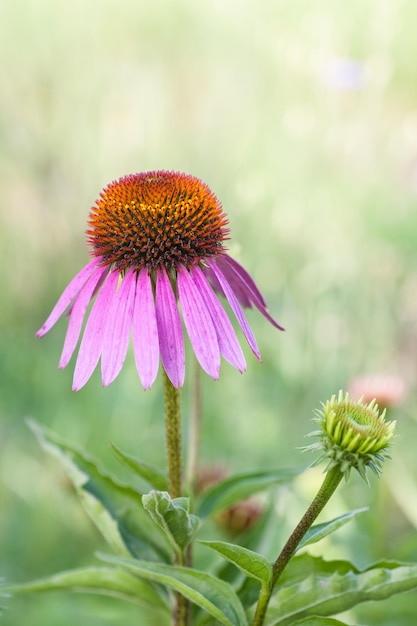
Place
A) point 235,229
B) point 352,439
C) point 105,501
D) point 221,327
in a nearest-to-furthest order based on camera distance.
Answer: point 352,439, point 221,327, point 105,501, point 235,229

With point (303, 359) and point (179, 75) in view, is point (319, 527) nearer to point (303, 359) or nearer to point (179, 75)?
point (303, 359)

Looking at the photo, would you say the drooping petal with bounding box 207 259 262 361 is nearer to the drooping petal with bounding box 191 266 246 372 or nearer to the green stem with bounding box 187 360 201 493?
the drooping petal with bounding box 191 266 246 372

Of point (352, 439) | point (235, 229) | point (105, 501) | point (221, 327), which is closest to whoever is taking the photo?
point (352, 439)

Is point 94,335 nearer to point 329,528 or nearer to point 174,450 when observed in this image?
point 174,450

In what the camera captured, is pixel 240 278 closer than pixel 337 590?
No

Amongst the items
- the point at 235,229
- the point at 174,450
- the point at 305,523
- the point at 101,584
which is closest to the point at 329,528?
the point at 305,523

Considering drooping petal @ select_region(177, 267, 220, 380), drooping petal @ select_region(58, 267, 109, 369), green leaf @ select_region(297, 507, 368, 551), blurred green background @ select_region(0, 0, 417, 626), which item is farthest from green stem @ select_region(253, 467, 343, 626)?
blurred green background @ select_region(0, 0, 417, 626)
